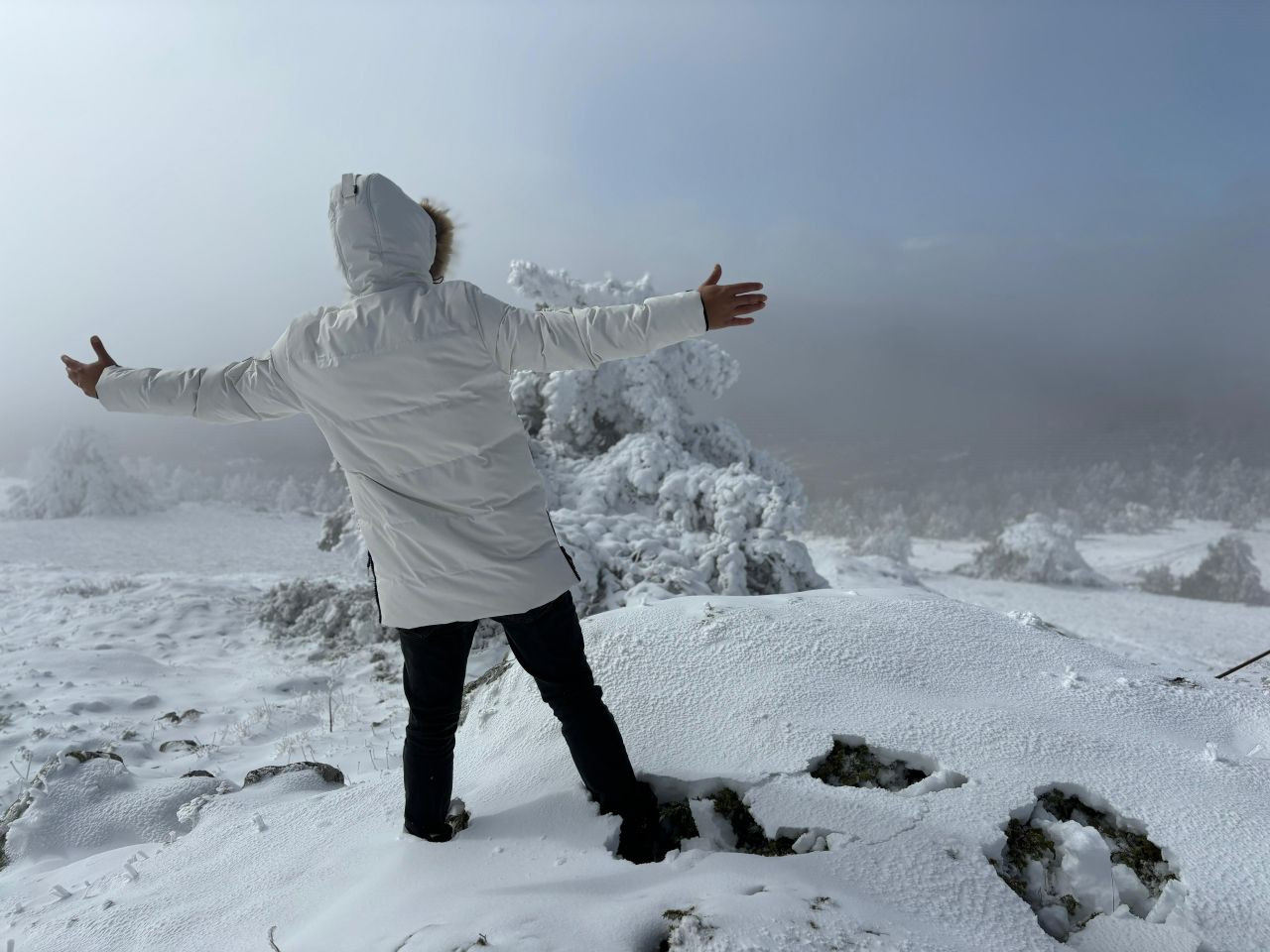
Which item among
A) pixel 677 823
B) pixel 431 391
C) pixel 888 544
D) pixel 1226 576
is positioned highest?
pixel 431 391

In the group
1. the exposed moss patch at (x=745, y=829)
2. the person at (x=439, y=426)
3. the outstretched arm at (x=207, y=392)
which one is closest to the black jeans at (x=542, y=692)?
the person at (x=439, y=426)

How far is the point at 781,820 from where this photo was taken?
1.97 m

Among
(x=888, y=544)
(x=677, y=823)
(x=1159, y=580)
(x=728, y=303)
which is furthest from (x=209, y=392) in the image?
(x=1159, y=580)

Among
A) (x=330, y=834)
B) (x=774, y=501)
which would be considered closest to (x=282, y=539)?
(x=774, y=501)

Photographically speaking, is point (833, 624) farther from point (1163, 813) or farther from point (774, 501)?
point (774, 501)

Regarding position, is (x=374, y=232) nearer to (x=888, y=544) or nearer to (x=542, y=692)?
Answer: (x=542, y=692)

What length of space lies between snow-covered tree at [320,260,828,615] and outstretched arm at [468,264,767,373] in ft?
15.3

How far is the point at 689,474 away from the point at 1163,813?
6546 mm

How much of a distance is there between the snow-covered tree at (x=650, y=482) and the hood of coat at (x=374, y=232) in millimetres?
4751

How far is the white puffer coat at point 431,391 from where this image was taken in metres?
1.89

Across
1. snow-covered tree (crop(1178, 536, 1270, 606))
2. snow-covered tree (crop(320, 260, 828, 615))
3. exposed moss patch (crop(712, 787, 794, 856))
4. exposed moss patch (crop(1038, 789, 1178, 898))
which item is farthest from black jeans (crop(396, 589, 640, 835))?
snow-covered tree (crop(1178, 536, 1270, 606))

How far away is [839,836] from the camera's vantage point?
186 cm

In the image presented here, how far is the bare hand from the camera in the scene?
7.36 ft

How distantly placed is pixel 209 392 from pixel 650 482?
669 cm
